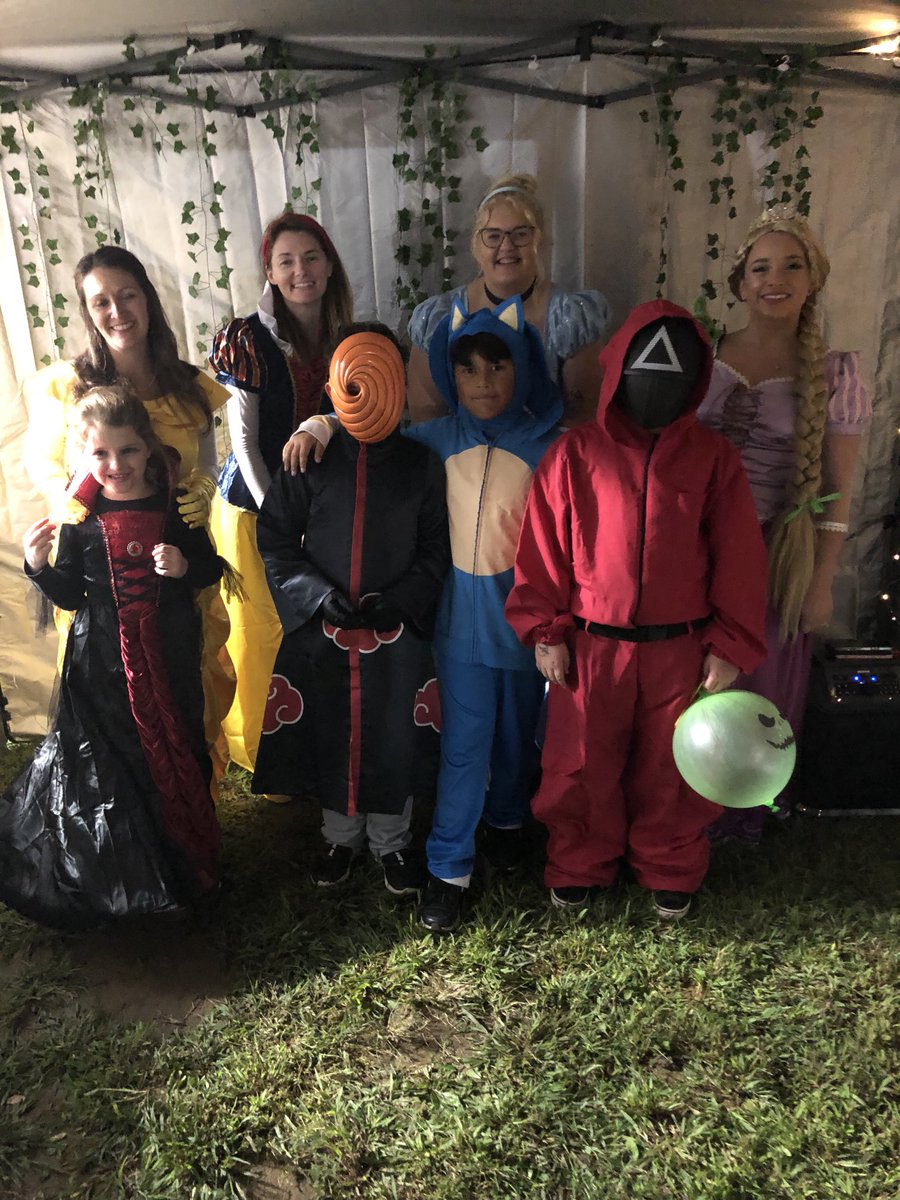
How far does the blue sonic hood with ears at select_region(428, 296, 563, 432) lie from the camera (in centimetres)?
227

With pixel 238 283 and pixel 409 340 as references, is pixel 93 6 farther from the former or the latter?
pixel 409 340

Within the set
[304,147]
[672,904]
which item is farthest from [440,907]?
[304,147]

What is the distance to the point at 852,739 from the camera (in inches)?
115

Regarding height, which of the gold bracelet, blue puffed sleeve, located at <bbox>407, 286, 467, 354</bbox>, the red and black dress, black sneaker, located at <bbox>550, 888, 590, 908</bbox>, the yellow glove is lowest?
black sneaker, located at <bbox>550, 888, 590, 908</bbox>

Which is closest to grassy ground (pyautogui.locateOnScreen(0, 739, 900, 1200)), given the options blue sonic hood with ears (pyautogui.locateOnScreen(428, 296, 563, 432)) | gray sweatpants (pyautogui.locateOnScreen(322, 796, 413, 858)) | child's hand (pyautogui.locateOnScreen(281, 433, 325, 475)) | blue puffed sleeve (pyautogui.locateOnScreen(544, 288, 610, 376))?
gray sweatpants (pyautogui.locateOnScreen(322, 796, 413, 858))

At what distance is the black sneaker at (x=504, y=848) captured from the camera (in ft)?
9.00

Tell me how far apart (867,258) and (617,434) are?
190 cm

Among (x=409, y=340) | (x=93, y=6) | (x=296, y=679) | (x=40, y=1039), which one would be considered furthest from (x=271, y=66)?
(x=40, y=1039)

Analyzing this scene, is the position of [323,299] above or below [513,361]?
above

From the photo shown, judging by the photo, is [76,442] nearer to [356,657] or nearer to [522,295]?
[356,657]

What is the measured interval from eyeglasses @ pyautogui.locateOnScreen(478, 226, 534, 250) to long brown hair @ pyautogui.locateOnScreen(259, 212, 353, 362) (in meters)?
0.47

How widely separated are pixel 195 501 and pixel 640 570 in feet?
4.11

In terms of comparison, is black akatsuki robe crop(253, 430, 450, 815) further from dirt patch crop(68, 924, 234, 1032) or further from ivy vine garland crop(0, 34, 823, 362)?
ivy vine garland crop(0, 34, 823, 362)

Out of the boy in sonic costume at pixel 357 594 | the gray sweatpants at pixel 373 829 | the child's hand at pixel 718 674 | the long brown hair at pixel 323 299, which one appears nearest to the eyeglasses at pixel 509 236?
the long brown hair at pixel 323 299
